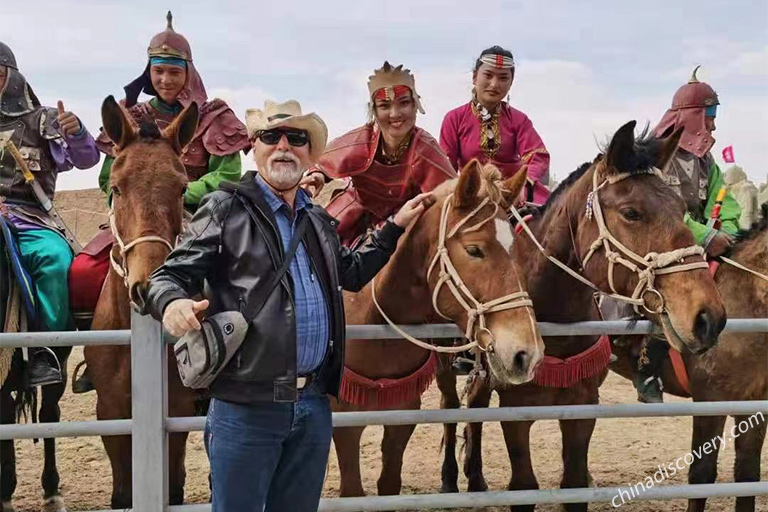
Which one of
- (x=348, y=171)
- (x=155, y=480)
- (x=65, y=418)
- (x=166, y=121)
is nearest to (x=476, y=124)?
(x=348, y=171)

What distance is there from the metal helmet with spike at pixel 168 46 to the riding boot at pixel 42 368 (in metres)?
2.03

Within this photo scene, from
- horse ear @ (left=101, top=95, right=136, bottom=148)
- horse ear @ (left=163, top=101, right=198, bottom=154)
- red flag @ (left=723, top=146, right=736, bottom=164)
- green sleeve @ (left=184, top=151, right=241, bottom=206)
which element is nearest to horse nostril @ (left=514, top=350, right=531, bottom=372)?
horse ear @ (left=163, top=101, right=198, bottom=154)

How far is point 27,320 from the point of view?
4.29m

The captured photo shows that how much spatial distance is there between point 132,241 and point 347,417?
1261 millimetres

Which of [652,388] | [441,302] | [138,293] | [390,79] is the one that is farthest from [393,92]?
[652,388]

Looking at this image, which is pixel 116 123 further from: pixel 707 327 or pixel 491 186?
pixel 707 327

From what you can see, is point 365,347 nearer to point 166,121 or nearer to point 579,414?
point 579,414

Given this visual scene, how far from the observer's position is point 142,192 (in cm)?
350

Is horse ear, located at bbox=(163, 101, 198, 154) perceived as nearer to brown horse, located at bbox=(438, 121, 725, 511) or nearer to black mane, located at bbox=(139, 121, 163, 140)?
black mane, located at bbox=(139, 121, 163, 140)

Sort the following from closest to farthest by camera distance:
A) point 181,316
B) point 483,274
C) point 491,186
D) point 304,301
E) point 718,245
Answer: point 181,316, point 304,301, point 483,274, point 491,186, point 718,245

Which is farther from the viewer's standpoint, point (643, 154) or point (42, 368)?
point (42, 368)

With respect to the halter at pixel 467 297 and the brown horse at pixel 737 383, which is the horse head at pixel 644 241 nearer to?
the halter at pixel 467 297

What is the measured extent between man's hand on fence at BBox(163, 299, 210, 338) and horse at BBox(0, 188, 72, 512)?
2.37m

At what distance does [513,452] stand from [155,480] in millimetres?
2218
